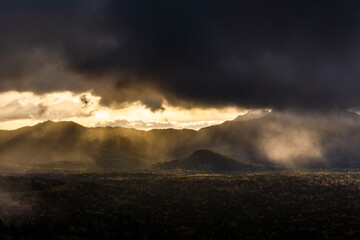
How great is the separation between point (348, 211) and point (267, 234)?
25.2 meters

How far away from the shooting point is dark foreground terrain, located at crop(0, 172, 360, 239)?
39250 mm

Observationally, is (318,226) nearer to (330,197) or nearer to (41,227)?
(330,197)

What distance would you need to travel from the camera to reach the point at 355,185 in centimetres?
8900

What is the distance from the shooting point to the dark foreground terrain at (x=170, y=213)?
3925cm

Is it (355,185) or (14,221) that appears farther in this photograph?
(355,185)

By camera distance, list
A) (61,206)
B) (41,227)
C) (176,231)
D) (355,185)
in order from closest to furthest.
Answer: (41,227) < (176,231) < (61,206) < (355,185)

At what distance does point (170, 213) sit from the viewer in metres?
52.7

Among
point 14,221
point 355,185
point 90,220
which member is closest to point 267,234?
point 90,220

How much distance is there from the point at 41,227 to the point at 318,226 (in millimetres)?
40619

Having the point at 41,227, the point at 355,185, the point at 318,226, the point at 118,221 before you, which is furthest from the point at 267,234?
the point at 355,185

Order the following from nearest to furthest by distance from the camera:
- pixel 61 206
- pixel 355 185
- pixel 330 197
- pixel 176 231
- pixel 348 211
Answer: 1. pixel 176 231
2. pixel 61 206
3. pixel 348 211
4. pixel 330 197
5. pixel 355 185

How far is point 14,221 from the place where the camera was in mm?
39312

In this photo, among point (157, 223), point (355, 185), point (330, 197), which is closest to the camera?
point (157, 223)

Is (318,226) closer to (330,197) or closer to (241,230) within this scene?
(241,230)
